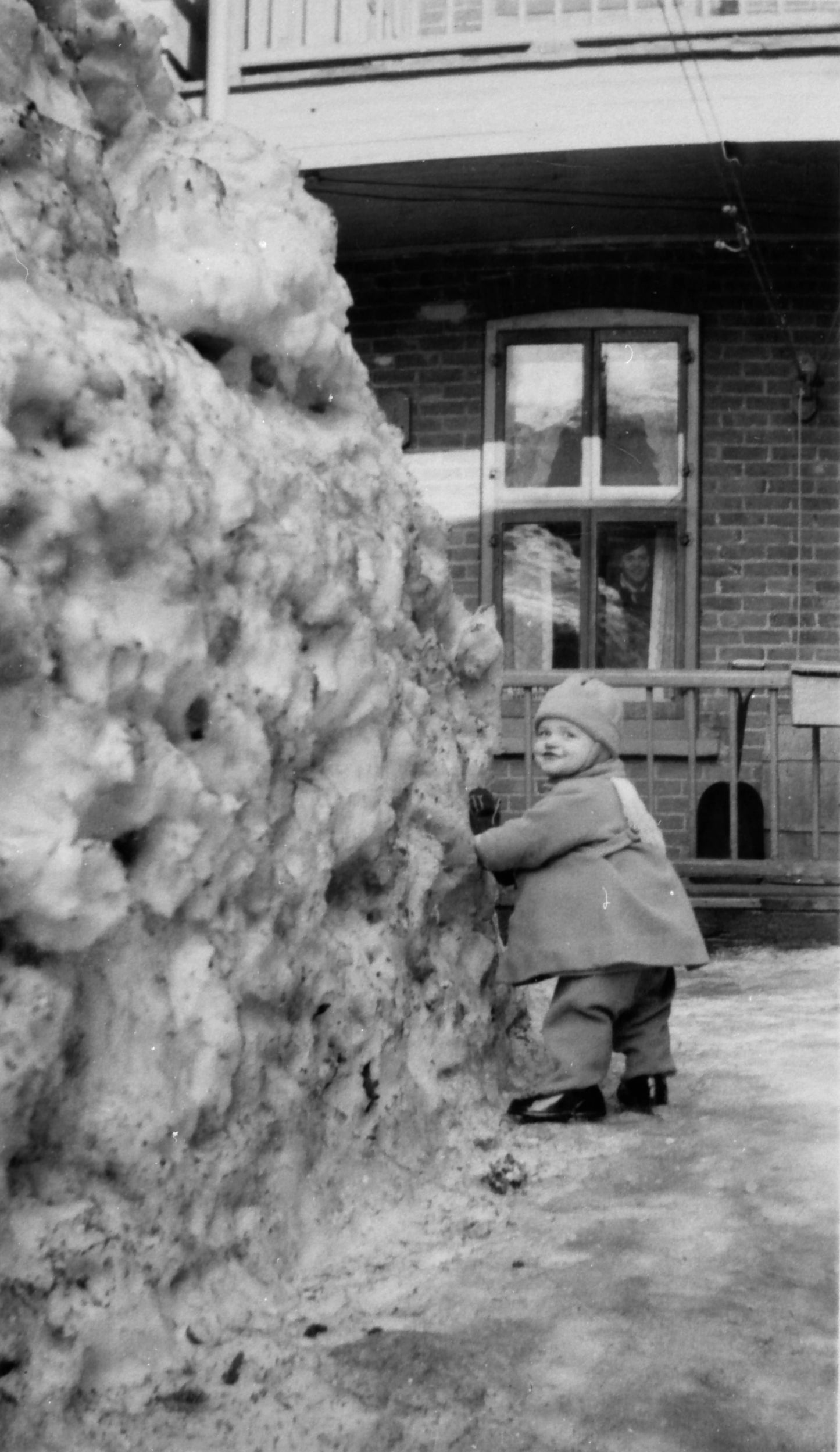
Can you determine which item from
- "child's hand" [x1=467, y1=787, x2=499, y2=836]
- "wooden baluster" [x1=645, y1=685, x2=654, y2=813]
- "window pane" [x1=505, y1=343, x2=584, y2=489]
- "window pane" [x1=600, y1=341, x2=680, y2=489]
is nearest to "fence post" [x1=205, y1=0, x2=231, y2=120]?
"window pane" [x1=505, y1=343, x2=584, y2=489]

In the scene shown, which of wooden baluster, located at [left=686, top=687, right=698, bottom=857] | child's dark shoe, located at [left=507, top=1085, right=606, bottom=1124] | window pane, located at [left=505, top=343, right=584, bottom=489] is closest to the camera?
child's dark shoe, located at [left=507, top=1085, right=606, bottom=1124]

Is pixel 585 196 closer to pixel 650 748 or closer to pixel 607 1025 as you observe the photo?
pixel 650 748

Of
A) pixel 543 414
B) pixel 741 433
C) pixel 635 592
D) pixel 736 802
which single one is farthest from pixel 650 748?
pixel 543 414

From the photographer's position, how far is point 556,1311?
2428mm

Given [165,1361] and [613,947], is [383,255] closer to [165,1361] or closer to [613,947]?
[613,947]

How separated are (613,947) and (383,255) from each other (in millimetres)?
6217

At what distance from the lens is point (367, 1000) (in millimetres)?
2934

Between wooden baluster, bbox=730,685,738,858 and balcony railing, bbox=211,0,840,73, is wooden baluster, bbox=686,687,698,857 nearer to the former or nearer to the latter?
wooden baluster, bbox=730,685,738,858

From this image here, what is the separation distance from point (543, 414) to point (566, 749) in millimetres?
5223

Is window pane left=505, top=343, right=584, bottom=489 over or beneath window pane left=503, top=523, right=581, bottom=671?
over

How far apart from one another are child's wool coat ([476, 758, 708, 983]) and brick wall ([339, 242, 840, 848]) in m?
4.58

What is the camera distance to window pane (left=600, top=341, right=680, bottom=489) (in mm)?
8742

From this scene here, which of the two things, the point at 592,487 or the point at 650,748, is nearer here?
the point at 650,748

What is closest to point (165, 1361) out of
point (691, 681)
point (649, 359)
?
point (691, 681)
